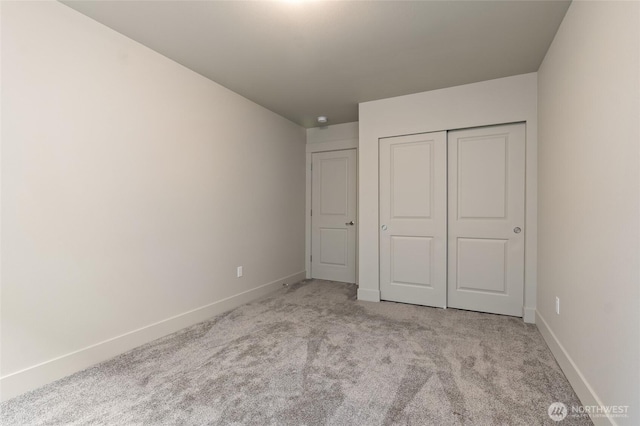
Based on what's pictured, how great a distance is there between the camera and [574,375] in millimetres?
1740

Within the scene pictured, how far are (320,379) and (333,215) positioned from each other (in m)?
2.89

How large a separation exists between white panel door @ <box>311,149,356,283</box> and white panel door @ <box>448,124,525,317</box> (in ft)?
4.98

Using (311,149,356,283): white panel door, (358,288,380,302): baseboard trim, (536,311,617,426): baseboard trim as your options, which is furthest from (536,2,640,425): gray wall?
(311,149,356,283): white panel door

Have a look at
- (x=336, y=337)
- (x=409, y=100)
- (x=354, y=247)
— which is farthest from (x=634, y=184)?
(x=354, y=247)

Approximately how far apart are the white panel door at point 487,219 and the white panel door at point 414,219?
12 cm

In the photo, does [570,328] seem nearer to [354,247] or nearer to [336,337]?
[336,337]

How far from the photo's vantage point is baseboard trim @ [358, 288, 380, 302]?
3.55 m

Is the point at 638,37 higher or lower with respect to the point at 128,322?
higher

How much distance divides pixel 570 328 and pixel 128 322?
3107 millimetres

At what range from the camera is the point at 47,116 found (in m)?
1.85

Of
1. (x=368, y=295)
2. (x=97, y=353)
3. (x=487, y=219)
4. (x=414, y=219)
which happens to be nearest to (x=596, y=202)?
(x=487, y=219)

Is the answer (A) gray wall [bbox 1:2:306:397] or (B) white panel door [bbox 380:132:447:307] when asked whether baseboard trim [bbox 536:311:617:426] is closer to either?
(B) white panel door [bbox 380:132:447:307]

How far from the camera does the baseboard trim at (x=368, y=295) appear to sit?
3553 mm

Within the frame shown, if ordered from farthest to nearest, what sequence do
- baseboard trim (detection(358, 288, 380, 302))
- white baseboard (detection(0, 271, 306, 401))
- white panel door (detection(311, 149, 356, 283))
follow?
1. white panel door (detection(311, 149, 356, 283))
2. baseboard trim (detection(358, 288, 380, 302))
3. white baseboard (detection(0, 271, 306, 401))
